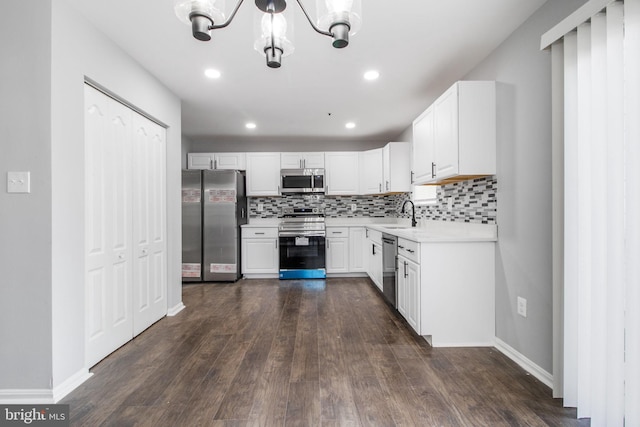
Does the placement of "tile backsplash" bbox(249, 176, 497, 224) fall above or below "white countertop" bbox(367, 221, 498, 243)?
above

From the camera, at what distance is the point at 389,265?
3312 millimetres

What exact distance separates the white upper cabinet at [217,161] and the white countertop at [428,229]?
39.4 inches

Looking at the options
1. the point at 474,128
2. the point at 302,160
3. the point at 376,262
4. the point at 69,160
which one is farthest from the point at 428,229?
the point at 69,160

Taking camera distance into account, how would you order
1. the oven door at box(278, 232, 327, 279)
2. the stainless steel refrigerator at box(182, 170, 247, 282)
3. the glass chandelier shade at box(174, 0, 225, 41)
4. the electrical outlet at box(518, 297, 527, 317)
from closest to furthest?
the glass chandelier shade at box(174, 0, 225, 41) → the electrical outlet at box(518, 297, 527, 317) → the stainless steel refrigerator at box(182, 170, 247, 282) → the oven door at box(278, 232, 327, 279)

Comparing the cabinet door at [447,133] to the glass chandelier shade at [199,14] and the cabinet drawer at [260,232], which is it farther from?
the cabinet drawer at [260,232]

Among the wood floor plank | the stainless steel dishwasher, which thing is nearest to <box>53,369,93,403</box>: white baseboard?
the wood floor plank

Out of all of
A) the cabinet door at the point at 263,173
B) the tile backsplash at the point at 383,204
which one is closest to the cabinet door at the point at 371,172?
the tile backsplash at the point at 383,204

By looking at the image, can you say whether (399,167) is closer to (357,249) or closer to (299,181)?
(357,249)

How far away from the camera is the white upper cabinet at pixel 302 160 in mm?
5051

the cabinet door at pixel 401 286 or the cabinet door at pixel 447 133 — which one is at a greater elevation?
the cabinet door at pixel 447 133

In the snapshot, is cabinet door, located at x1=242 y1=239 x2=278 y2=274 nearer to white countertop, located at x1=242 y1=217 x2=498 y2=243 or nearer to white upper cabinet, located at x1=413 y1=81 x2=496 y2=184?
white countertop, located at x1=242 y1=217 x2=498 y2=243

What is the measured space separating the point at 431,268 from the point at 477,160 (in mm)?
924

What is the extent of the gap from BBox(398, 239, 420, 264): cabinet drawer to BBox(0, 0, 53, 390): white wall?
2.44 meters

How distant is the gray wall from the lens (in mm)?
1879
